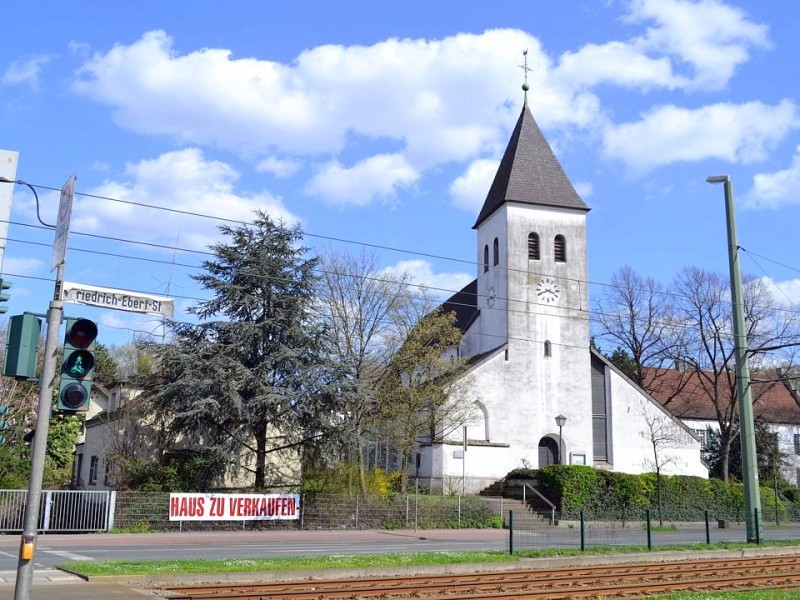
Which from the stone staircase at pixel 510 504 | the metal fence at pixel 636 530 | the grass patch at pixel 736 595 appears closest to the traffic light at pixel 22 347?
the grass patch at pixel 736 595

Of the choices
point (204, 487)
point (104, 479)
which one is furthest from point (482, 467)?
point (104, 479)

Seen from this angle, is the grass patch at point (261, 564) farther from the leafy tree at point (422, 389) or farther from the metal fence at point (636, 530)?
the leafy tree at point (422, 389)

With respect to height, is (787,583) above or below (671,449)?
below

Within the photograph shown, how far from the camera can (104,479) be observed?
128ft

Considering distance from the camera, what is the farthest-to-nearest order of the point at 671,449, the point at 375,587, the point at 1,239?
the point at 671,449
the point at 375,587
the point at 1,239

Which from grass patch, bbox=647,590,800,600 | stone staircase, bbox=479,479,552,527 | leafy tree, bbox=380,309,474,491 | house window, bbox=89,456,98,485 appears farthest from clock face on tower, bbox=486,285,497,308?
grass patch, bbox=647,590,800,600

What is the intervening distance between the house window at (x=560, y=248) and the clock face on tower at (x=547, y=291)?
147 centimetres

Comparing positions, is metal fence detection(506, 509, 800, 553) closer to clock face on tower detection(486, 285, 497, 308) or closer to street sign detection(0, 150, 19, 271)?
clock face on tower detection(486, 285, 497, 308)

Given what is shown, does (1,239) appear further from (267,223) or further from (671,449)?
(671,449)

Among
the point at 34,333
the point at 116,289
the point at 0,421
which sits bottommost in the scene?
the point at 0,421

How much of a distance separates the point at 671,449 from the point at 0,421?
132 feet

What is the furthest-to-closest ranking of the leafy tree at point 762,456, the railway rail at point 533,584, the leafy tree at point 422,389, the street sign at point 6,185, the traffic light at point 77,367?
the leafy tree at point 762,456 → the leafy tree at point 422,389 → the railway rail at point 533,584 → the traffic light at point 77,367 → the street sign at point 6,185

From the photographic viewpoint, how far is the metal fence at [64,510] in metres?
26.8

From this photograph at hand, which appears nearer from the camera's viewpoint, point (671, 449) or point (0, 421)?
point (0, 421)
